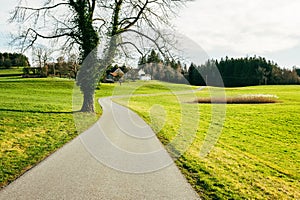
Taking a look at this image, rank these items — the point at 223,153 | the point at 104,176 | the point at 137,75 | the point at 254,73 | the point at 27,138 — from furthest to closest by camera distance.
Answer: the point at 254,73, the point at 137,75, the point at 27,138, the point at 223,153, the point at 104,176

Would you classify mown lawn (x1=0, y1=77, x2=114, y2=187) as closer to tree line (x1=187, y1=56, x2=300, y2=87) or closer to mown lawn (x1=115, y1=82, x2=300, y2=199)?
mown lawn (x1=115, y1=82, x2=300, y2=199)

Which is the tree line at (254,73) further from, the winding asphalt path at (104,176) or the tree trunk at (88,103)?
the winding asphalt path at (104,176)

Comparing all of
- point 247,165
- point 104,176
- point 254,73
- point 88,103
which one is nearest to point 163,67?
point 88,103

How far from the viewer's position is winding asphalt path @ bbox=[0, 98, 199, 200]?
5004mm

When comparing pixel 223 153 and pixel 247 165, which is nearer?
pixel 247 165

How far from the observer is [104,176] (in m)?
5.99

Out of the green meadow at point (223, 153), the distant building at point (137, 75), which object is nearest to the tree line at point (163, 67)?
the distant building at point (137, 75)

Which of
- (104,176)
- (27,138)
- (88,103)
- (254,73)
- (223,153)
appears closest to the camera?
(104,176)

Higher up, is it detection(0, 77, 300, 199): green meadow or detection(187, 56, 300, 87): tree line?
detection(187, 56, 300, 87): tree line

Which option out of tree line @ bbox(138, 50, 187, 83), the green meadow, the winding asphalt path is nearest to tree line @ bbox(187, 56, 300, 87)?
tree line @ bbox(138, 50, 187, 83)

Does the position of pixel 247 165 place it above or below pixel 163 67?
below

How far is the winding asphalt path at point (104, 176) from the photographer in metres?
5.00

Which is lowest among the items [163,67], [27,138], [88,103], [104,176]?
[27,138]

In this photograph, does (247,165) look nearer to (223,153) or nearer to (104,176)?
(223,153)
